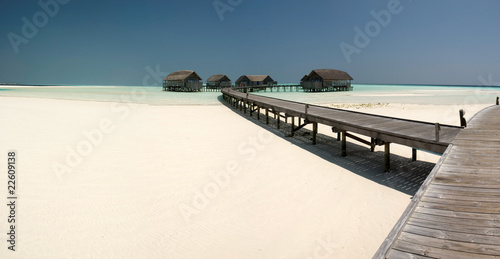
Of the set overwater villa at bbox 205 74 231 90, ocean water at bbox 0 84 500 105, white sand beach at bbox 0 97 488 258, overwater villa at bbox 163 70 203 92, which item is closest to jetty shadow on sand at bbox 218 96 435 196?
white sand beach at bbox 0 97 488 258

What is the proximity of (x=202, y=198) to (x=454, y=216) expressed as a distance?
153 inches

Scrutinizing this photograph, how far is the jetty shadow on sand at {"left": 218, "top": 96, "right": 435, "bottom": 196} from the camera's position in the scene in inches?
239

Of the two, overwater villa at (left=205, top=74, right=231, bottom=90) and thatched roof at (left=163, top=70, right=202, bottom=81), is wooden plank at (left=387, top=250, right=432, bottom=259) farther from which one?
overwater villa at (left=205, top=74, right=231, bottom=90)

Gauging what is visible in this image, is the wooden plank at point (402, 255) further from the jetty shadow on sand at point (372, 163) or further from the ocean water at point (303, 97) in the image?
the ocean water at point (303, 97)

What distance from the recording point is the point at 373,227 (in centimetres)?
429

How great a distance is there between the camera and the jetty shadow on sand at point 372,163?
6070mm

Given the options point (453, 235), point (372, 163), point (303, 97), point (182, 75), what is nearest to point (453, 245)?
point (453, 235)

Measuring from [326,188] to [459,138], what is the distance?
315 centimetres

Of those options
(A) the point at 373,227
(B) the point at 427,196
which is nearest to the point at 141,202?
(A) the point at 373,227

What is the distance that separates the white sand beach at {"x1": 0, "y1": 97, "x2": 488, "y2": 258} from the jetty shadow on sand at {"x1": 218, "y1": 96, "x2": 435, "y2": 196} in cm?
3

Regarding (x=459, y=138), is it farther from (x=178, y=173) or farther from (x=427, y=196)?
(x=178, y=173)


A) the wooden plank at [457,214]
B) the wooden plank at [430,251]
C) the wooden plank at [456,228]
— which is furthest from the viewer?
the wooden plank at [457,214]

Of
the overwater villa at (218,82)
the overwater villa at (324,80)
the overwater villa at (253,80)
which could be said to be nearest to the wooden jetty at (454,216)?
the overwater villa at (324,80)

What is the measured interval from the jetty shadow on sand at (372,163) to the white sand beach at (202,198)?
29 millimetres
